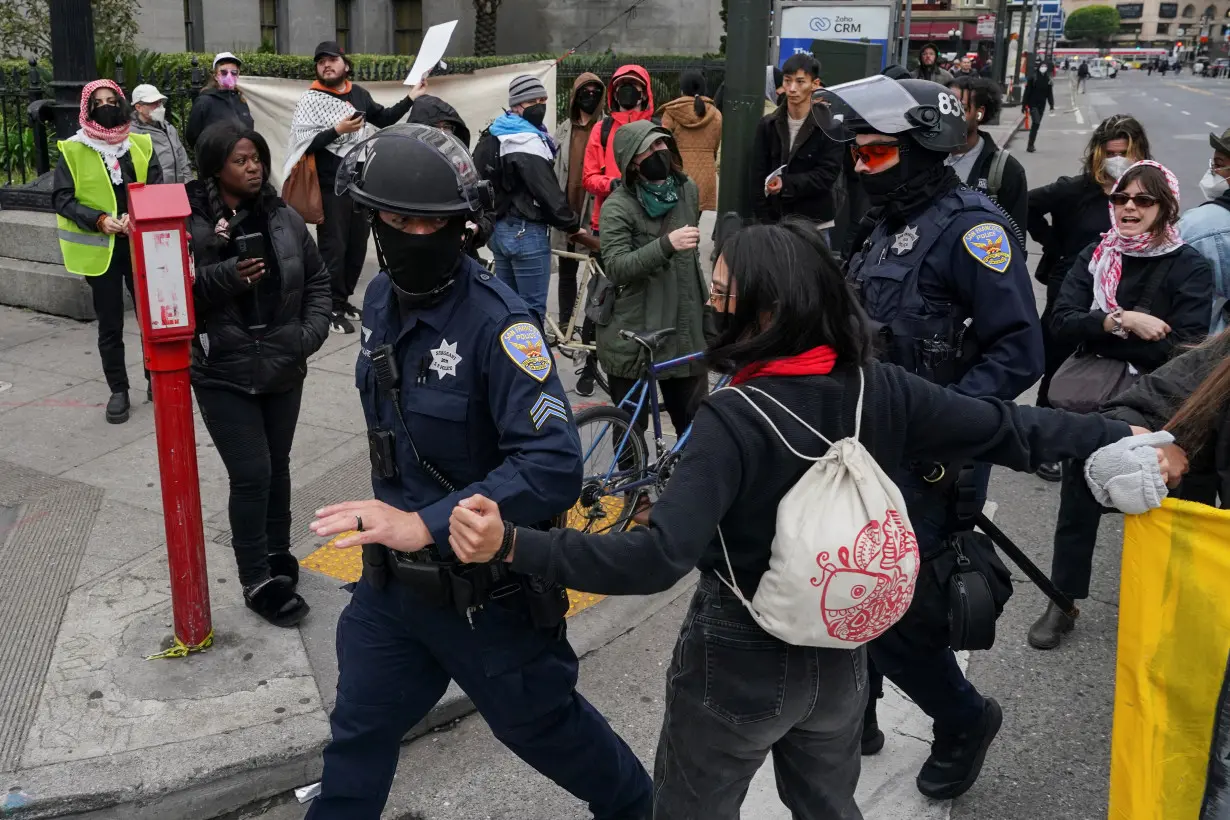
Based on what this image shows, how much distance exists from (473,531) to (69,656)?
2705 millimetres

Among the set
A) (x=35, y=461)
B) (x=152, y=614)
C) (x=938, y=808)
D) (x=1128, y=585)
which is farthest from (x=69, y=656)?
(x=1128, y=585)

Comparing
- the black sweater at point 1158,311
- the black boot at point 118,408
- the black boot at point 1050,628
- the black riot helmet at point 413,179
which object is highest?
the black riot helmet at point 413,179

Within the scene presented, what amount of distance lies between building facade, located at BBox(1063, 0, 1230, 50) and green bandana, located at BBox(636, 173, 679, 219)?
17585 centimetres

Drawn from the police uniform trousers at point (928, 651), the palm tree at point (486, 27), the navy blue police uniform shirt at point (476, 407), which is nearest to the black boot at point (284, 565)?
the navy blue police uniform shirt at point (476, 407)

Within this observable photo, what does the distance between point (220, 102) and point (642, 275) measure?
5117mm

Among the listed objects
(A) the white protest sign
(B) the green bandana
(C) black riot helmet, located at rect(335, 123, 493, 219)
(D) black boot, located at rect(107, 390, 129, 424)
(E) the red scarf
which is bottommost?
(D) black boot, located at rect(107, 390, 129, 424)

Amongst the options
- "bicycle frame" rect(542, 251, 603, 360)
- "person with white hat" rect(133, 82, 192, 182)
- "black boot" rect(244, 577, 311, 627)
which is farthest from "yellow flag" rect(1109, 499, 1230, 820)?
"person with white hat" rect(133, 82, 192, 182)

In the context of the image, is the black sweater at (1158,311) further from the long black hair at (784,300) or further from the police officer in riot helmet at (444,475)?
the police officer in riot helmet at (444,475)

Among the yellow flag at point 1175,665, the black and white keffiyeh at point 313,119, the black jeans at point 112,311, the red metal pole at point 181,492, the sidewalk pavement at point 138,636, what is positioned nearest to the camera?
the yellow flag at point 1175,665

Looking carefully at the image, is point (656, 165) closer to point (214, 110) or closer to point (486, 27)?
point (214, 110)

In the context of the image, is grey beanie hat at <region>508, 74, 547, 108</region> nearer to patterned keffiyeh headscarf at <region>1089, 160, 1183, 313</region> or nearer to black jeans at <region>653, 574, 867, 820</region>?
patterned keffiyeh headscarf at <region>1089, 160, 1183, 313</region>

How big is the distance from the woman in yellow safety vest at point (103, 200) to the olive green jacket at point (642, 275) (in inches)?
111

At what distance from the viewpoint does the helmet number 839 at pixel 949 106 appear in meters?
3.60

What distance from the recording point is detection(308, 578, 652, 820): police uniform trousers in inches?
112
